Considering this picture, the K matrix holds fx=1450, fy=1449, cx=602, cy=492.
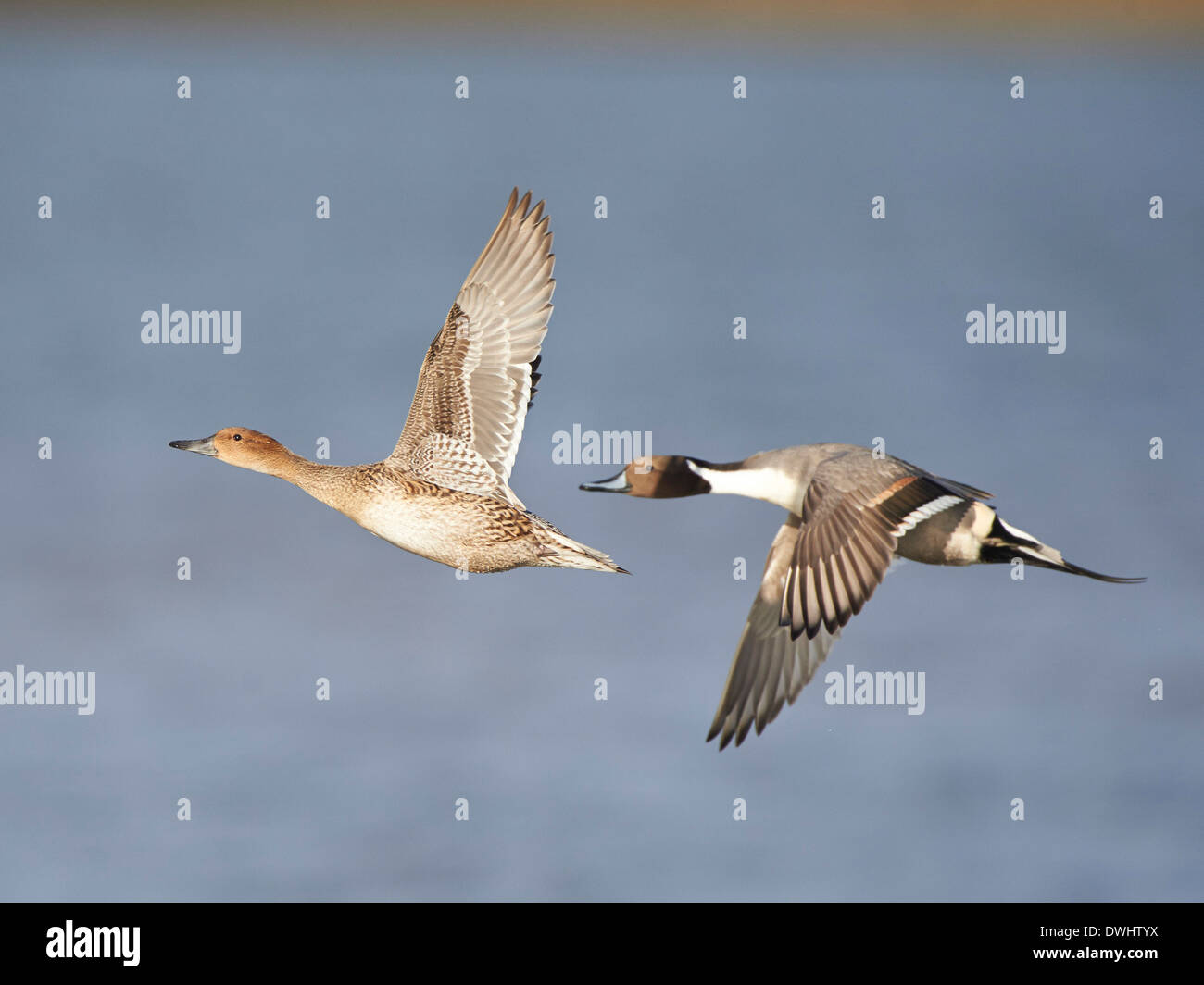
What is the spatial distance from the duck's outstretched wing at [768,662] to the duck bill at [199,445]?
5.31 ft

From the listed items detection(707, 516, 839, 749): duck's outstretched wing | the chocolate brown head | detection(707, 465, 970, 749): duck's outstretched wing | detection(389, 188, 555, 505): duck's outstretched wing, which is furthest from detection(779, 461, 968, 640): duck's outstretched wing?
the chocolate brown head

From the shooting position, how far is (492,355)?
161 inches

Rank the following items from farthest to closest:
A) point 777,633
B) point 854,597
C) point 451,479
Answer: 1. point 777,633
2. point 451,479
3. point 854,597

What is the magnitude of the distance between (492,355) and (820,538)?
44.0 inches

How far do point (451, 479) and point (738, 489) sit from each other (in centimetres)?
78

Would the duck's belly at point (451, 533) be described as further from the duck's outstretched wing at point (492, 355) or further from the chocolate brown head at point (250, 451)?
the chocolate brown head at point (250, 451)

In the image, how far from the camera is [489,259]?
4.09 m

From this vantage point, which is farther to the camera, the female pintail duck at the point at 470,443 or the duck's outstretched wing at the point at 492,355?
the duck's outstretched wing at the point at 492,355

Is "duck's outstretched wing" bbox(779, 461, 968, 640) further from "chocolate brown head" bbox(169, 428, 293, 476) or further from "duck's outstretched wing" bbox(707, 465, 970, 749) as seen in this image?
"chocolate brown head" bbox(169, 428, 293, 476)

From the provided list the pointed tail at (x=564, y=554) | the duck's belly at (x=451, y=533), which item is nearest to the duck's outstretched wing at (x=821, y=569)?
the pointed tail at (x=564, y=554)

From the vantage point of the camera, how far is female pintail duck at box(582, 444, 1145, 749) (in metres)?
3.46

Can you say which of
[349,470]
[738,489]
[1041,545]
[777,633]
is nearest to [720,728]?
[777,633]

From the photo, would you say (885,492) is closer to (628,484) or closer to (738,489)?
(738,489)

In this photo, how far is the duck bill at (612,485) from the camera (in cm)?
383
